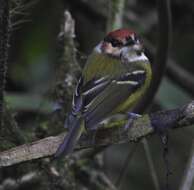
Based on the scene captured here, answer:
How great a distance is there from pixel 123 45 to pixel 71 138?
29.9 inches

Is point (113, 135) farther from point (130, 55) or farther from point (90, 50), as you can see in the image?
point (90, 50)

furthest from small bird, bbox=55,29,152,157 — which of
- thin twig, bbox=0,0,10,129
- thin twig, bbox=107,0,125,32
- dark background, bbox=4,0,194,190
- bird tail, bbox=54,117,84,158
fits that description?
dark background, bbox=4,0,194,190

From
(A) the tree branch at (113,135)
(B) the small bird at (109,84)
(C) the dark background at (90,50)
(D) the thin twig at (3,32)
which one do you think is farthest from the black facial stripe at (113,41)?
(C) the dark background at (90,50)

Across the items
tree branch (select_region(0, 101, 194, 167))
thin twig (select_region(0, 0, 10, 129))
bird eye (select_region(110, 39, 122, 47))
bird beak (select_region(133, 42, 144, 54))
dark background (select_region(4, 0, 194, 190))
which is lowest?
dark background (select_region(4, 0, 194, 190))

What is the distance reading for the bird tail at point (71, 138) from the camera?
2854mm

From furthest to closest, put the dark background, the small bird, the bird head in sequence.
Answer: the dark background
the bird head
the small bird

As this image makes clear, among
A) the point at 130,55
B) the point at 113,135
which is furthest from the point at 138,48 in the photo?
the point at 113,135

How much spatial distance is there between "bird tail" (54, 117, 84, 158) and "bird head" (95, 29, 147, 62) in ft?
1.91

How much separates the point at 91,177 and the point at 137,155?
1139mm

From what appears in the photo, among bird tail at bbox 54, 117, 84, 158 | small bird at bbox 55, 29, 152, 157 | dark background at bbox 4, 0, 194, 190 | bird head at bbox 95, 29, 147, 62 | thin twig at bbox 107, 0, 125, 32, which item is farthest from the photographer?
dark background at bbox 4, 0, 194, 190

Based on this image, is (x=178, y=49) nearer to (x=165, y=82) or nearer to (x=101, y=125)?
(x=165, y=82)

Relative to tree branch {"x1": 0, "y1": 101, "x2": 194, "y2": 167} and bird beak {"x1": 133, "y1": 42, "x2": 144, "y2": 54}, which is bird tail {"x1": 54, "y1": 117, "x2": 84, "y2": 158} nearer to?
tree branch {"x1": 0, "y1": 101, "x2": 194, "y2": 167}

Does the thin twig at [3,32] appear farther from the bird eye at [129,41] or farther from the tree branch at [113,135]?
the bird eye at [129,41]

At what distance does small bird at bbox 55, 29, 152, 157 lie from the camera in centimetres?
302
